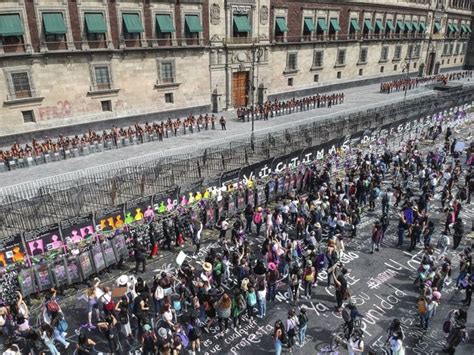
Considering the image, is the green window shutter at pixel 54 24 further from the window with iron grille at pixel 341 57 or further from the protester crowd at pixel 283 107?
the window with iron grille at pixel 341 57

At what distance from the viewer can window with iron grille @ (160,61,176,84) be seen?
36062 mm

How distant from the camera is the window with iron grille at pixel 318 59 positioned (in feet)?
164

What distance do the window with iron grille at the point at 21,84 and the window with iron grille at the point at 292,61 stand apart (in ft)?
96.7

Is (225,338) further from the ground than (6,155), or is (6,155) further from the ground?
(6,155)

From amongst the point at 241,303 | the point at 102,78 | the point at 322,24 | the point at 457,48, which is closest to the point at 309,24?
the point at 322,24

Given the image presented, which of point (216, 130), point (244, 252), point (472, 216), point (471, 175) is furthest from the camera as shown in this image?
point (216, 130)

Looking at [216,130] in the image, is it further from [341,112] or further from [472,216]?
[472,216]

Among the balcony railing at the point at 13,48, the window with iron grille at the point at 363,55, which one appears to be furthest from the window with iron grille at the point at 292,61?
the balcony railing at the point at 13,48

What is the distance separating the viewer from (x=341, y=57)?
54125mm

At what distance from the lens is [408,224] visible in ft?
54.2

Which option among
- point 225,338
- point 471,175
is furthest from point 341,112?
point 225,338

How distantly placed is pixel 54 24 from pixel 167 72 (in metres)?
10.8

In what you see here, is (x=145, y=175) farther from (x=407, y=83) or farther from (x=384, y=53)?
(x=384, y=53)

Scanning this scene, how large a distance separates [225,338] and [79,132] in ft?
85.9
